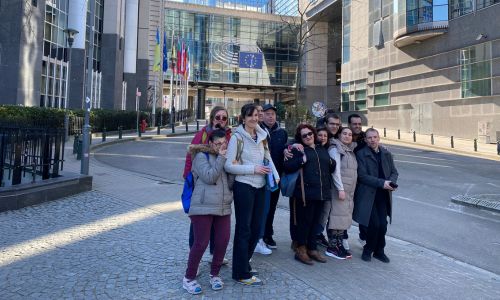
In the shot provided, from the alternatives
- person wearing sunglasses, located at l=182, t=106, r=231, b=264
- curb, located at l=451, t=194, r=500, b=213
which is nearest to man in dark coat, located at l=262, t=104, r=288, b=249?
person wearing sunglasses, located at l=182, t=106, r=231, b=264

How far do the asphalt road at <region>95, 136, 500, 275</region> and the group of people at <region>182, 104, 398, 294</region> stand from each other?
1.52m

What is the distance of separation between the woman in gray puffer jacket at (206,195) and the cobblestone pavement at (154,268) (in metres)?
0.21

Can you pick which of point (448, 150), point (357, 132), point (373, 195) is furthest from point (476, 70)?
point (373, 195)

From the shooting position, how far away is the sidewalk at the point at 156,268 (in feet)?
12.8

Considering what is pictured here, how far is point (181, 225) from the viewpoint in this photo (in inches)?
253

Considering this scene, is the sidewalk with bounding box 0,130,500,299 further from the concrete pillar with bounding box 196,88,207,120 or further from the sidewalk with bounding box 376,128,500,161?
the concrete pillar with bounding box 196,88,207,120

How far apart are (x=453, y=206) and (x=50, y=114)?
19757 millimetres

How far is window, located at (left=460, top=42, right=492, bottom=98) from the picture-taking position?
28.8 m

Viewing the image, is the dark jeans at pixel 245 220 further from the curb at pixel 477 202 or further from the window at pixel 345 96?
the window at pixel 345 96

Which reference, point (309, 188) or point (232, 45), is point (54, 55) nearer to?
A: point (309, 188)

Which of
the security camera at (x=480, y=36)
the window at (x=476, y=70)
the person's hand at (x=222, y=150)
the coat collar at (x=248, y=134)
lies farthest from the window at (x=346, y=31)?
the person's hand at (x=222, y=150)

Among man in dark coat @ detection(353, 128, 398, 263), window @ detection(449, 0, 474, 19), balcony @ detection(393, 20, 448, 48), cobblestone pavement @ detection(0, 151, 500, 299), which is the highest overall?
window @ detection(449, 0, 474, 19)

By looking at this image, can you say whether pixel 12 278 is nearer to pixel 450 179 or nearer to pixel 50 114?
pixel 450 179

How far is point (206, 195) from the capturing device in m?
3.85
